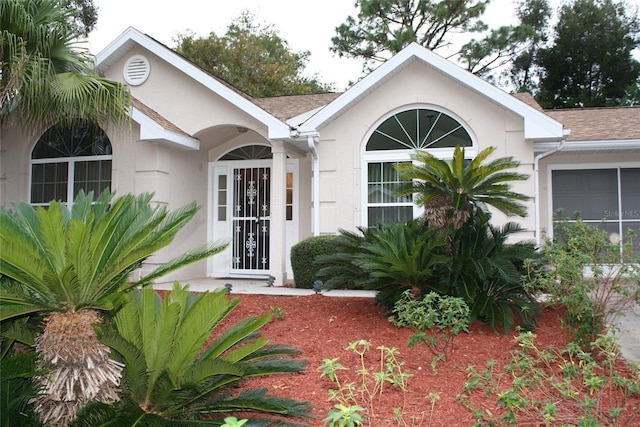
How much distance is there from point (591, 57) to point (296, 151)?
25048 mm

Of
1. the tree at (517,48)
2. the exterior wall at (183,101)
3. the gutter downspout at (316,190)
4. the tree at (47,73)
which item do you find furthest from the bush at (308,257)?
the tree at (517,48)

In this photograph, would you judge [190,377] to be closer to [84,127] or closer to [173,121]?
[173,121]

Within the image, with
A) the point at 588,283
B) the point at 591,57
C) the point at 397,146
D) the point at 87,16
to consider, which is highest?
the point at 87,16

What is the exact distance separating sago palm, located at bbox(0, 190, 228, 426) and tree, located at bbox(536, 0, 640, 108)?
3050 centimetres

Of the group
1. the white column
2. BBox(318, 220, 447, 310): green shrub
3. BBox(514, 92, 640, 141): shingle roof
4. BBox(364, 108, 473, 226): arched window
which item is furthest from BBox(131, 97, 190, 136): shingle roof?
BBox(514, 92, 640, 141): shingle roof

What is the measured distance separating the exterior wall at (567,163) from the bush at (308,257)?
5227mm

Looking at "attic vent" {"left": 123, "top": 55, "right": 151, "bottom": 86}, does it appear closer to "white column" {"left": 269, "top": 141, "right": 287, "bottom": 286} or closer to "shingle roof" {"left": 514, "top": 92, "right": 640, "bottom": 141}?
"white column" {"left": 269, "top": 141, "right": 287, "bottom": 286}

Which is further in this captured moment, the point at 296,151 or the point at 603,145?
the point at 296,151

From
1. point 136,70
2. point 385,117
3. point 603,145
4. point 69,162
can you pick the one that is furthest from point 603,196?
point 69,162

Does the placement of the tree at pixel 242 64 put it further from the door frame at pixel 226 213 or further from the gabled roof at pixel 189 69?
the gabled roof at pixel 189 69

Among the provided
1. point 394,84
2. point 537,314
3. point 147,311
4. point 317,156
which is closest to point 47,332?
point 147,311

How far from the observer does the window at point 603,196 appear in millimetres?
11898

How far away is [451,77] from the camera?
10.5 meters

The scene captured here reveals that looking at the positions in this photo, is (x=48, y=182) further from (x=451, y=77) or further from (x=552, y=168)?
(x=552, y=168)
